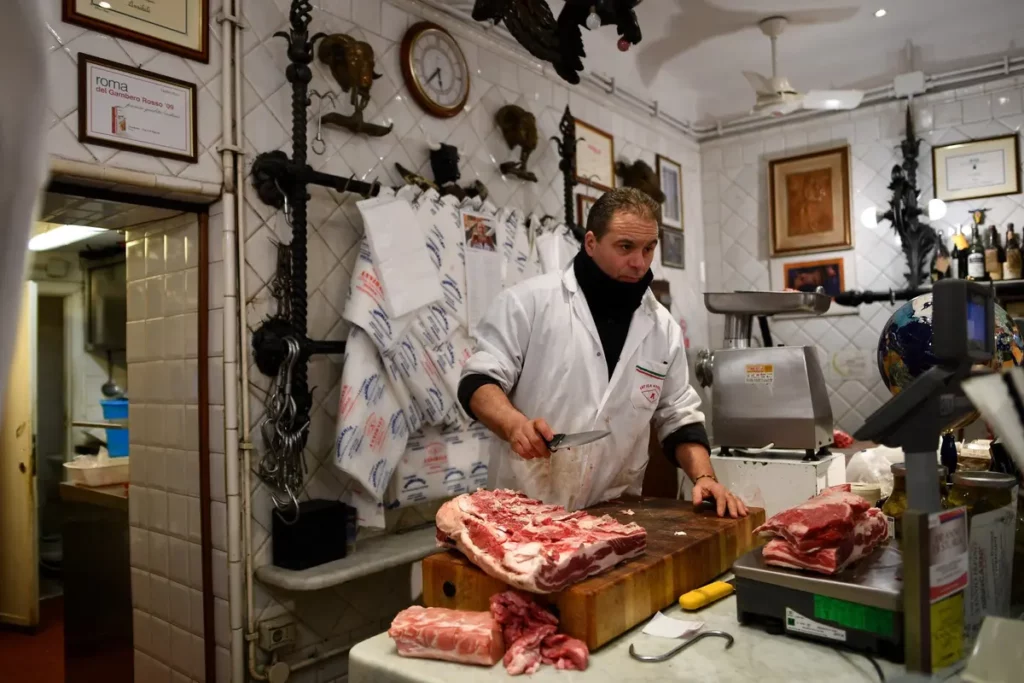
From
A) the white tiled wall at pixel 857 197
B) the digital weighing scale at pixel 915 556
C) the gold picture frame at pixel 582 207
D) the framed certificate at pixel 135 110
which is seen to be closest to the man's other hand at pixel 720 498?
the digital weighing scale at pixel 915 556

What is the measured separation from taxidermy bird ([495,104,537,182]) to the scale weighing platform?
2841 mm

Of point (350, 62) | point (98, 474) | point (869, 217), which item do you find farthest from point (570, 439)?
point (869, 217)

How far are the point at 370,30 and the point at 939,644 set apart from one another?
3121mm

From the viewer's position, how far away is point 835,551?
138cm

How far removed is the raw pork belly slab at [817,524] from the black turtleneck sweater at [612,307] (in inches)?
39.7

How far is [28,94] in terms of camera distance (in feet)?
1.25

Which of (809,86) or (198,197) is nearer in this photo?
(198,197)

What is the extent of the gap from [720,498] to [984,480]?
691 mm

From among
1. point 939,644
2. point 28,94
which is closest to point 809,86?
point 939,644

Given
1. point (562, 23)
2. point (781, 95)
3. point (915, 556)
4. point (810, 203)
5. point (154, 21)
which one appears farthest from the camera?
point (810, 203)

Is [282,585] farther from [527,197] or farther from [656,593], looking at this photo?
[527,197]

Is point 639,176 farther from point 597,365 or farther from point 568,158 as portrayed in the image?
point 597,365

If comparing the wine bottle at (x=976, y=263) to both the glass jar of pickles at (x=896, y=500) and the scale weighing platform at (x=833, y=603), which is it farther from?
the scale weighing platform at (x=833, y=603)

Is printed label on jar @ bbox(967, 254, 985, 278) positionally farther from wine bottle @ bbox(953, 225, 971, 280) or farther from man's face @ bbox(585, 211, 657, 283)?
man's face @ bbox(585, 211, 657, 283)
